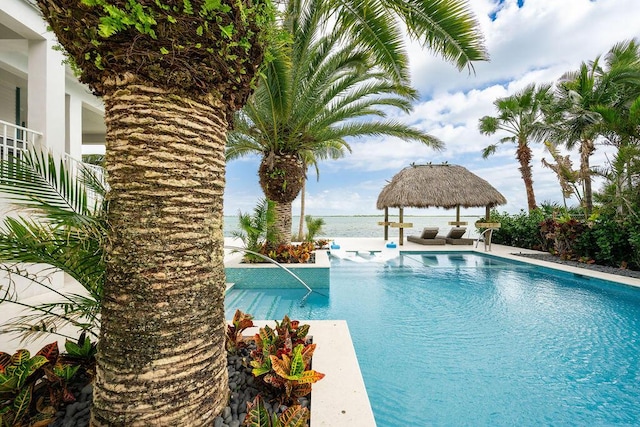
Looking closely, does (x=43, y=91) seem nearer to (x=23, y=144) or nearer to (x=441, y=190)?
(x=23, y=144)

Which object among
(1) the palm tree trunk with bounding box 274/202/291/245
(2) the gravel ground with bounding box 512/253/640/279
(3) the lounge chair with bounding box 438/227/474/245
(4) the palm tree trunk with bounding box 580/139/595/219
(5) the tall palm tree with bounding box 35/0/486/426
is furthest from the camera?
(3) the lounge chair with bounding box 438/227/474/245

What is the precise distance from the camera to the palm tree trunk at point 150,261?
1.49 meters

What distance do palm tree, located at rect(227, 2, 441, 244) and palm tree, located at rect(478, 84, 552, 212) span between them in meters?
10.7

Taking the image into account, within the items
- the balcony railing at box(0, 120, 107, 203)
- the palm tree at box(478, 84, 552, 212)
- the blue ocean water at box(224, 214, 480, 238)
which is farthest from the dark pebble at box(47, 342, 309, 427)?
the palm tree at box(478, 84, 552, 212)

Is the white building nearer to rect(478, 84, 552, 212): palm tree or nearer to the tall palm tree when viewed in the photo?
the tall palm tree

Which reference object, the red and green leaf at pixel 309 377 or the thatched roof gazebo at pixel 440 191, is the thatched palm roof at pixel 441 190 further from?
the red and green leaf at pixel 309 377

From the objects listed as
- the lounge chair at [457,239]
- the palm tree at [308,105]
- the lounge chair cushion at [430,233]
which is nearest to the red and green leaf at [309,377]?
the palm tree at [308,105]

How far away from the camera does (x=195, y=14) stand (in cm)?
146

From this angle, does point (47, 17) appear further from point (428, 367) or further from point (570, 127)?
point (570, 127)

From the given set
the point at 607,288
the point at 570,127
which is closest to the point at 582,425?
the point at 607,288

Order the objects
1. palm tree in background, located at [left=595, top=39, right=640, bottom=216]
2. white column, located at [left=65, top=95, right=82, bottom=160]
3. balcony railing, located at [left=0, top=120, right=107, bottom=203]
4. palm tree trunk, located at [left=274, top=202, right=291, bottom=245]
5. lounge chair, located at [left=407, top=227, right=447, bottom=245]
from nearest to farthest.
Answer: balcony railing, located at [left=0, top=120, right=107, bottom=203] < white column, located at [left=65, top=95, right=82, bottom=160] < palm tree in background, located at [left=595, top=39, right=640, bottom=216] < palm tree trunk, located at [left=274, top=202, right=291, bottom=245] < lounge chair, located at [left=407, top=227, right=447, bottom=245]

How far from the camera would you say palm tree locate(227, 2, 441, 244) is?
6055 mm

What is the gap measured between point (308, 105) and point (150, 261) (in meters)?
6.51

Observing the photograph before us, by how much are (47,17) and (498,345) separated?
18.8 ft
